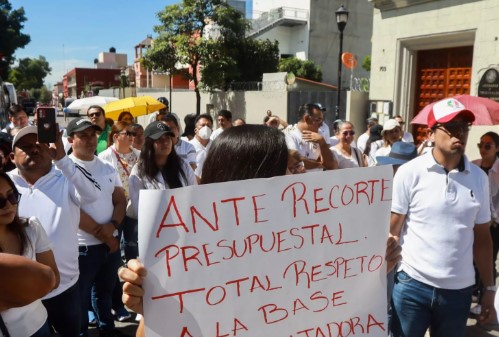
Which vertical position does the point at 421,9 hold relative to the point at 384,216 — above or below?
above

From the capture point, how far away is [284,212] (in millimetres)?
1588

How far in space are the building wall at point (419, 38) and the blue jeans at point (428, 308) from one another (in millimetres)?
9249

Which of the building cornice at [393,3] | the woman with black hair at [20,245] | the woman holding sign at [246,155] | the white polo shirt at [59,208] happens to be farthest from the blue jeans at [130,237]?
the building cornice at [393,3]

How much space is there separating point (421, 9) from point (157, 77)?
3482cm

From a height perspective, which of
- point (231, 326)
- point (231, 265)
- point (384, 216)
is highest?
point (384, 216)

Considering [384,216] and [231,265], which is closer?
[231,265]

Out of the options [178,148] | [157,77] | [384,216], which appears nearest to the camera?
[384,216]

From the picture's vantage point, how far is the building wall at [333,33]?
99.2 ft

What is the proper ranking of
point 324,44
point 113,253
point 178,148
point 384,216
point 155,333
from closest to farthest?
point 155,333
point 384,216
point 113,253
point 178,148
point 324,44

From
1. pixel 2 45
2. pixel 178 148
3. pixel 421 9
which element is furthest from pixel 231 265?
pixel 2 45

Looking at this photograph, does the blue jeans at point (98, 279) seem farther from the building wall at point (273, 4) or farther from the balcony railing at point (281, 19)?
the building wall at point (273, 4)

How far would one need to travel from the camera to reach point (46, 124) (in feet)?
8.41

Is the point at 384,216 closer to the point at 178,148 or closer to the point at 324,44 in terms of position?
the point at 178,148

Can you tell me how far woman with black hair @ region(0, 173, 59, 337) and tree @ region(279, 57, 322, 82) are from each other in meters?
25.9
